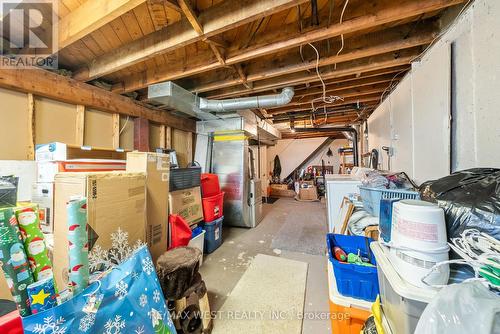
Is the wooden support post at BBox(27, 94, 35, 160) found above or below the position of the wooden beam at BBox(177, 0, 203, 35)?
below

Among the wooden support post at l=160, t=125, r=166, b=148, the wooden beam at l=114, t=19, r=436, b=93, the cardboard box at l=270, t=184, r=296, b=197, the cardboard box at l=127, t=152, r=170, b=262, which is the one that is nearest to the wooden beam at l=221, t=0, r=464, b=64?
the wooden beam at l=114, t=19, r=436, b=93

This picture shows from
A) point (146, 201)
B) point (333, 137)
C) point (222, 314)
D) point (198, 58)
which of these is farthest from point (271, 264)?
point (333, 137)

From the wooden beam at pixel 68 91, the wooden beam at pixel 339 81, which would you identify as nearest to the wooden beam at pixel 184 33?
the wooden beam at pixel 68 91

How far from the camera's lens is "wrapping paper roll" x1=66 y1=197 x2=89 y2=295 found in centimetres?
69

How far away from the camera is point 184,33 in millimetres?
1481

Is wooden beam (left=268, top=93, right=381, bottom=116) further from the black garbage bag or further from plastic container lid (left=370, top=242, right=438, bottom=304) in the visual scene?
plastic container lid (left=370, top=242, right=438, bottom=304)

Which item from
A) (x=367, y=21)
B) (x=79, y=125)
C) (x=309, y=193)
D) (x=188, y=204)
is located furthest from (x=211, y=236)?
(x=309, y=193)

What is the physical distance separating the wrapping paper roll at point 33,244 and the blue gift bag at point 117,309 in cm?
15

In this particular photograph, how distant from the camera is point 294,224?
360 cm

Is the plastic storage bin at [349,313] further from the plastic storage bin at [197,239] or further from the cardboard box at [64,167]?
the cardboard box at [64,167]

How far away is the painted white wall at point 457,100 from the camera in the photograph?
965mm

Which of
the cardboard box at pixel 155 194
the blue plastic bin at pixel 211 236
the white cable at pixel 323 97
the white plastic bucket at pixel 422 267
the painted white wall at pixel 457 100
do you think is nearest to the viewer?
the white plastic bucket at pixel 422 267

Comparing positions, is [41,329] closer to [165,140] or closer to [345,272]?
[345,272]

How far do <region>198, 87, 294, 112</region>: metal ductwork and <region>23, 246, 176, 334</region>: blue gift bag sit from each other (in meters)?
2.29
